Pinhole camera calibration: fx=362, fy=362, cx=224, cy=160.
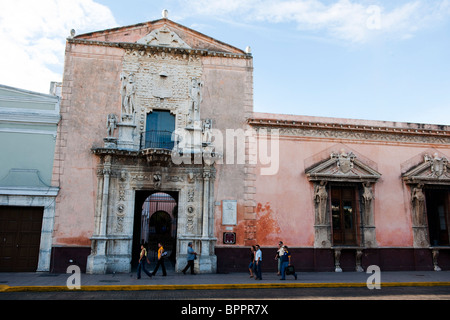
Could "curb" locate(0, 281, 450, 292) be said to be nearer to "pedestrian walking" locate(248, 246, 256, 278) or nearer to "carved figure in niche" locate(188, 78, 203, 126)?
"pedestrian walking" locate(248, 246, 256, 278)

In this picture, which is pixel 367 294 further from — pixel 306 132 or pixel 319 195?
pixel 306 132

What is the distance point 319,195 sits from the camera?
16.8 metres

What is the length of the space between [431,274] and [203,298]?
11223mm

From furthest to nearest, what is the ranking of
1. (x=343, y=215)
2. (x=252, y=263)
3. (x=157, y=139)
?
(x=343, y=215) → (x=157, y=139) → (x=252, y=263)

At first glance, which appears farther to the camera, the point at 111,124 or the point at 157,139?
the point at 157,139

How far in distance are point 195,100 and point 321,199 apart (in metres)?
7.45

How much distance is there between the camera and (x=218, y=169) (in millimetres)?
16516

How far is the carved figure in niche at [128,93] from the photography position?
1628cm

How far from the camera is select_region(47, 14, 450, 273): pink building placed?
15461 mm

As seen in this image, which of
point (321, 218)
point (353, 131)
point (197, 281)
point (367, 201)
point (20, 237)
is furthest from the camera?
point (353, 131)

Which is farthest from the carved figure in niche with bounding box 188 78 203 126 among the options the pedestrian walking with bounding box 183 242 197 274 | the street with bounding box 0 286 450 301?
the street with bounding box 0 286 450 301

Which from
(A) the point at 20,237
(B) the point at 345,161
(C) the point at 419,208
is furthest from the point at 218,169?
(C) the point at 419,208

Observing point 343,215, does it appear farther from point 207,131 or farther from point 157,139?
point 157,139
